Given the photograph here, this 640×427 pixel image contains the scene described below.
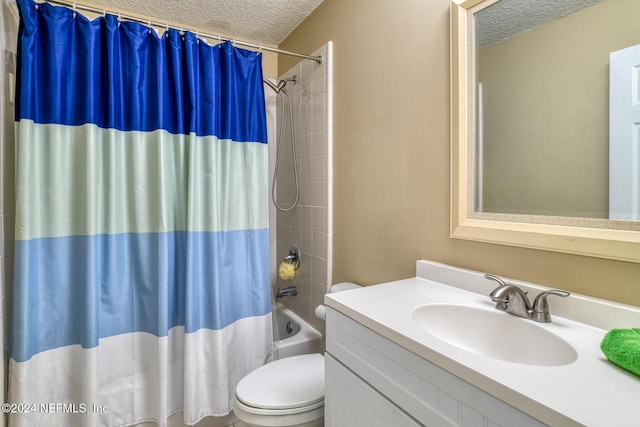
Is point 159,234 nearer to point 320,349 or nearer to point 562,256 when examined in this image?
point 320,349

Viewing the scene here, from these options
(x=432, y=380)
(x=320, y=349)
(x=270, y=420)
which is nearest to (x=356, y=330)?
(x=432, y=380)

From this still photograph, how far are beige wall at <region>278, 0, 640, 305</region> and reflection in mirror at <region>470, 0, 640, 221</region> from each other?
0.43 feet

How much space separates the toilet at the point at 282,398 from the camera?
1.13m

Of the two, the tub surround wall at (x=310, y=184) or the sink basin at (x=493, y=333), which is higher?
the tub surround wall at (x=310, y=184)

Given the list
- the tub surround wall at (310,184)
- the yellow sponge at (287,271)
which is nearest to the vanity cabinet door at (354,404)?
the tub surround wall at (310,184)

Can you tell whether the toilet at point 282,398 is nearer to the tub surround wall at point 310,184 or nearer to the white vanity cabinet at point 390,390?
the white vanity cabinet at point 390,390

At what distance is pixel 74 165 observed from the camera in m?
1.30

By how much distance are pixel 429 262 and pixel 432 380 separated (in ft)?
1.87

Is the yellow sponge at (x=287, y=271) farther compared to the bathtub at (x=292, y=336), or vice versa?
the yellow sponge at (x=287, y=271)

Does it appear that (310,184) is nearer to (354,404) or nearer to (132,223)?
(132,223)

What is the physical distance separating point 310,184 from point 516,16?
126cm

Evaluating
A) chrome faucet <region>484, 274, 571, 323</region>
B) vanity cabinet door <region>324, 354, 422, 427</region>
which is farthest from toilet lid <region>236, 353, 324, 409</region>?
chrome faucet <region>484, 274, 571, 323</region>

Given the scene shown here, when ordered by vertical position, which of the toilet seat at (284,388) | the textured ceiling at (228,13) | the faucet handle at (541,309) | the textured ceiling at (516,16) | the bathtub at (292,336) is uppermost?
the textured ceiling at (228,13)

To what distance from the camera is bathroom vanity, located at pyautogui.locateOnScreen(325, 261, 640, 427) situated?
0.50 meters
